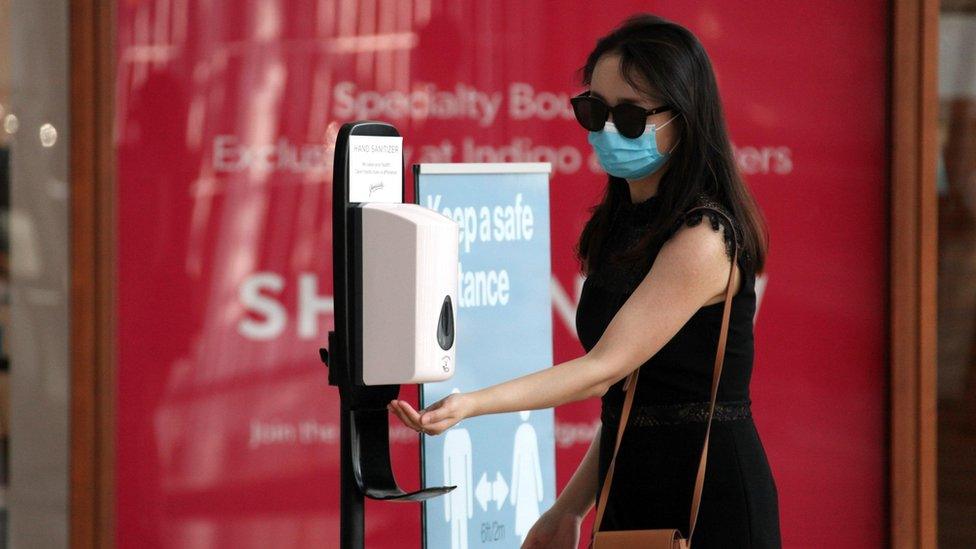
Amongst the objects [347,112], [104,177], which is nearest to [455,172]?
[347,112]

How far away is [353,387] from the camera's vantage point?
7.30 feet

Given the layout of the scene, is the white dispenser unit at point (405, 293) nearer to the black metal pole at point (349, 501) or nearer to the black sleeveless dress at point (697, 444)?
Answer: the black metal pole at point (349, 501)

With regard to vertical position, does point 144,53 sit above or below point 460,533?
above

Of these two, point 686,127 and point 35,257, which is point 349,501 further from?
point 35,257

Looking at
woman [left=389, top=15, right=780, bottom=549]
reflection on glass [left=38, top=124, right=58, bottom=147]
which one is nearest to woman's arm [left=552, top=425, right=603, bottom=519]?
woman [left=389, top=15, right=780, bottom=549]

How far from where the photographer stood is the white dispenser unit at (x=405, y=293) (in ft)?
6.95

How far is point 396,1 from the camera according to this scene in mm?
4781

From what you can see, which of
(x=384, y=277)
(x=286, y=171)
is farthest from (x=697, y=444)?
(x=286, y=171)

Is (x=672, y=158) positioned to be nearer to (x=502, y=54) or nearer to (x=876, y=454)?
(x=502, y=54)

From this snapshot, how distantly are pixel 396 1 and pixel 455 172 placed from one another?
57.7 inches

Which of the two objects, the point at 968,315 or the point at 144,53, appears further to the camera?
the point at 968,315

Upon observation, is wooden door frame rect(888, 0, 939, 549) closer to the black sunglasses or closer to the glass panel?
the black sunglasses

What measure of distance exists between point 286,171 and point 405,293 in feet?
8.88

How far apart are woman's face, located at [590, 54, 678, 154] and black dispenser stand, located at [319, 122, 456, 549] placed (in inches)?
18.3
